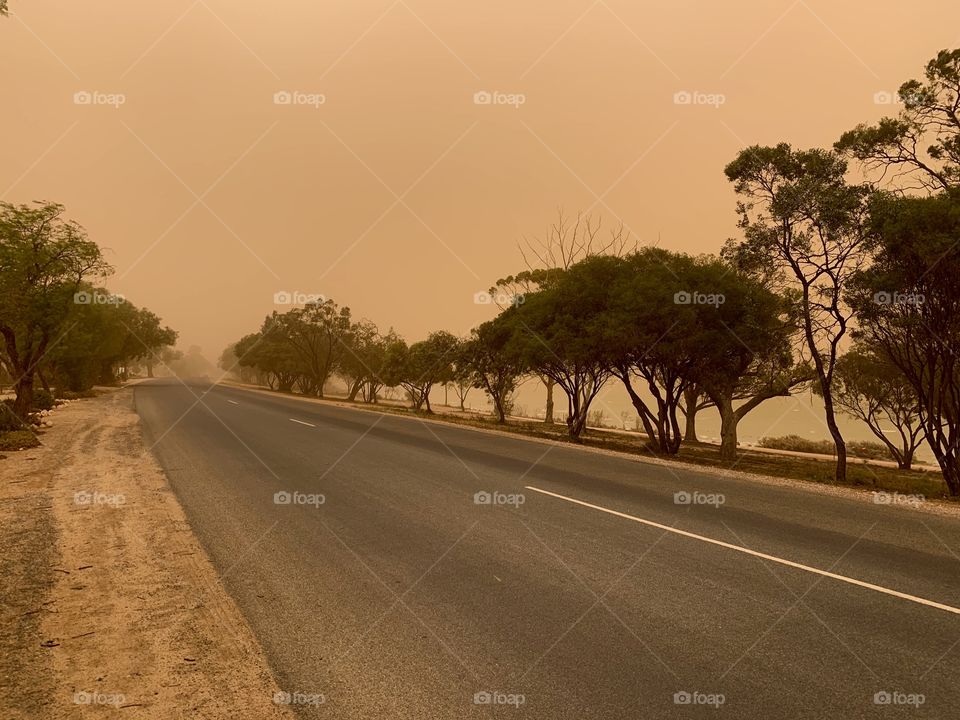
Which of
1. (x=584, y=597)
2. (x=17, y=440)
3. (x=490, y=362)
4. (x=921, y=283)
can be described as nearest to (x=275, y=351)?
(x=490, y=362)

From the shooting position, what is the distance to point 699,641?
449cm

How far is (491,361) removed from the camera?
Answer: 39.4 metres

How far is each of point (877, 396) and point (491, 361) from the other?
23646 millimetres

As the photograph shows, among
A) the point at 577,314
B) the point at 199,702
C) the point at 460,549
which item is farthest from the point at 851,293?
the point at 199,702

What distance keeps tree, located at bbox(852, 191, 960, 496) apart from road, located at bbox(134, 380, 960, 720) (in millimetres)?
5673

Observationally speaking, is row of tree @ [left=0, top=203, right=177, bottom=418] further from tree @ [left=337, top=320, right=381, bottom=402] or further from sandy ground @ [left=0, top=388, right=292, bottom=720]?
tree @ [left=337, top=320, right=381, bottom=402]

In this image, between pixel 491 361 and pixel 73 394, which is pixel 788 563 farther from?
pixel 73 394

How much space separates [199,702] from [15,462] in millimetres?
12738

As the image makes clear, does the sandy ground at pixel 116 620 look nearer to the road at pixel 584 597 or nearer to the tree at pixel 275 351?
the road at pixel 584 597

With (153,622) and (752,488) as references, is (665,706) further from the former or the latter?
(752,488)

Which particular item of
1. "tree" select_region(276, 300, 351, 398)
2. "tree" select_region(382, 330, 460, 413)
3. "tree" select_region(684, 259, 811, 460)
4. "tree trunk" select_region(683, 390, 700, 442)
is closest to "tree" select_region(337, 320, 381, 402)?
"tree" select_region(276, 300, 351, 398)

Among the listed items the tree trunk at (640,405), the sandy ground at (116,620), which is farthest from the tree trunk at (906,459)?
the sandy ground at (116,620)

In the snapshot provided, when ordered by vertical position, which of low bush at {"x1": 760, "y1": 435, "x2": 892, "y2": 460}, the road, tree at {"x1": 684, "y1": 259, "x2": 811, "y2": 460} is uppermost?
tree at {"x1": 684, "y1": 259, "x2": 811, "y2": 460}

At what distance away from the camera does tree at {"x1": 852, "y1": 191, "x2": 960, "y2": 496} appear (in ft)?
40.9
